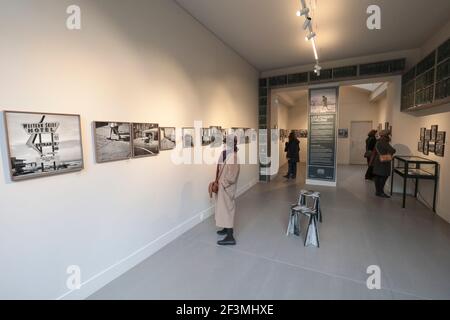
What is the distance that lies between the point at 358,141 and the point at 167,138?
35.9 feet

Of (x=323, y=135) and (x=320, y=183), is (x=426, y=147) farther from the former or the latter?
(x=320, y=183)

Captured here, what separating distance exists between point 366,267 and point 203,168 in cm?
286

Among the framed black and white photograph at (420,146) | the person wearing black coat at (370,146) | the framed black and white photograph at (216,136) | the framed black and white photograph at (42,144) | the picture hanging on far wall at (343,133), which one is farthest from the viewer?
the picture hanging on far wall at (343,133)

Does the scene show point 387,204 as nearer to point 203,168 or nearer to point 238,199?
point 238,199

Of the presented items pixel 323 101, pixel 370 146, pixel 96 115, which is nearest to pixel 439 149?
pixel 323 101

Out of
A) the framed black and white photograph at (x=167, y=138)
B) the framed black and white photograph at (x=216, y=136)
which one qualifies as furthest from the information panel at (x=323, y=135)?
the framed black and white photograph at (x=167, y=138)

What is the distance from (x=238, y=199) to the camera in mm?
5613

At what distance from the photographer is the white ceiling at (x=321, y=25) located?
138 inches

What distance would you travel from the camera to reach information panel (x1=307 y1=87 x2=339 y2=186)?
658 centimetres

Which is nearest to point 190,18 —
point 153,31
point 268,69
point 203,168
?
point 153,31

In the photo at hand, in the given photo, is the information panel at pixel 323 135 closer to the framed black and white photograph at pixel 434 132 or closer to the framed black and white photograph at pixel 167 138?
the framed black and white photograph at pixel 434 132

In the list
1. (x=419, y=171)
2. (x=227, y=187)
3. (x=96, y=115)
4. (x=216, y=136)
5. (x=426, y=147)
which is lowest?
(x=419, y=171)

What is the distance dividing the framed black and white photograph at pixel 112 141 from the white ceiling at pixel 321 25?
227cm

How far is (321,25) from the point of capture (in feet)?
13.7
